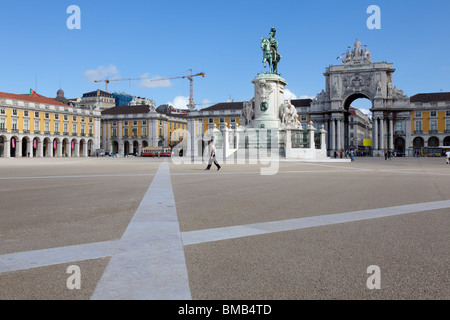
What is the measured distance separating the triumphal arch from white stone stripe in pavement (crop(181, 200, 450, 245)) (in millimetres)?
78678

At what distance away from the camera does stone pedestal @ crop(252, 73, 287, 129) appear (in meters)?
35.8

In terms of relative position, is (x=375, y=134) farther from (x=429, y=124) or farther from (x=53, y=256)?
(x=53, y=256)

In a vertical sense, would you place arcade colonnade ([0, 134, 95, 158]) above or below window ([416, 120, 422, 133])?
below

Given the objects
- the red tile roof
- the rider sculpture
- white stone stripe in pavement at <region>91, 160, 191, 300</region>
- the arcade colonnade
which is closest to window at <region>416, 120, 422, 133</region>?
the rider sculpture

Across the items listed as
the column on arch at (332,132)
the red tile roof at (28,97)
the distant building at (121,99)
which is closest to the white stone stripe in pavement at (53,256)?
the red tile roof at (28,97)

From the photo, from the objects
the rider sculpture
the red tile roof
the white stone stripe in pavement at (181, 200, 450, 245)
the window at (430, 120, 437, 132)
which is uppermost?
the red tile roof

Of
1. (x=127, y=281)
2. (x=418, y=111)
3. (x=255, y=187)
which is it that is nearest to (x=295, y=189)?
(x=255, y=187)

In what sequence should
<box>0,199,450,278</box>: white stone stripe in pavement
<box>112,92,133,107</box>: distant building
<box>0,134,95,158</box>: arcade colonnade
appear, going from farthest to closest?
1. <box>112,92,133,107</box>: distant building
2. <box>0,134,95,158</box>: arcade colonnade
3. <box>0,199,450,278</box>: white stone stripe in pavement

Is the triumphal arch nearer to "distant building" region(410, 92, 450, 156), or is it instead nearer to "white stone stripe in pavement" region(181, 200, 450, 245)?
"distant building" region(410, 92, 450, 156)

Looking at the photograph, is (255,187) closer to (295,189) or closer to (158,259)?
(295,189)

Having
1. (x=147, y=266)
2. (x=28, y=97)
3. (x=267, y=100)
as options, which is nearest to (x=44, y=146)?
(x=28, y=97)

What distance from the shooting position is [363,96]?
294 ft

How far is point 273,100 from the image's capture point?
36.2 m

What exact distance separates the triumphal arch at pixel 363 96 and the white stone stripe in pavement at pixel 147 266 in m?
81.9
